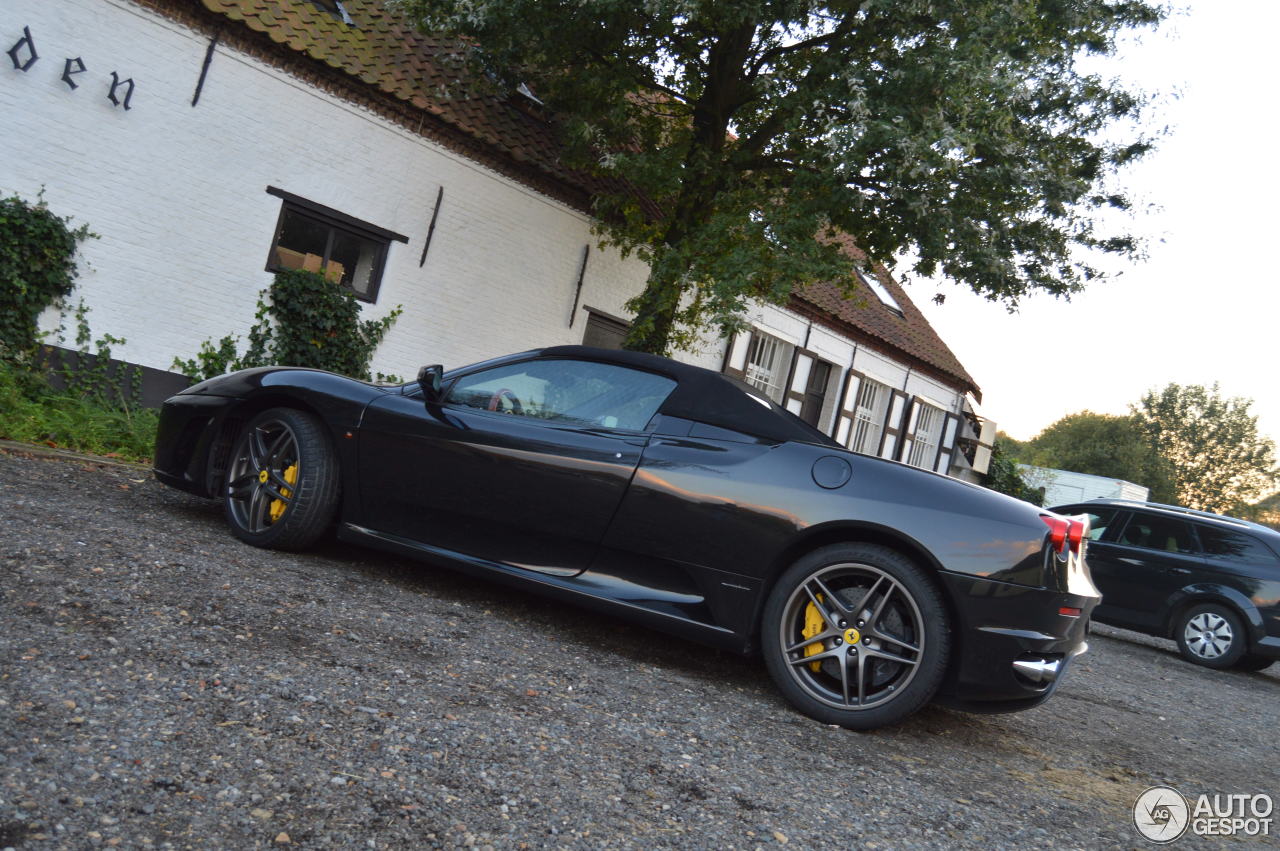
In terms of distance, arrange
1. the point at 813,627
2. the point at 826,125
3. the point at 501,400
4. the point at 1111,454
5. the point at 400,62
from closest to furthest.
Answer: the point at 813,627, the point at 501,400, the point at 826,125, the point at 400,62, the point at 1111,454

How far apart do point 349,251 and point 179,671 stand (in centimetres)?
852

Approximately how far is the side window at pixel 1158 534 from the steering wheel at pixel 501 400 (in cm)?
799

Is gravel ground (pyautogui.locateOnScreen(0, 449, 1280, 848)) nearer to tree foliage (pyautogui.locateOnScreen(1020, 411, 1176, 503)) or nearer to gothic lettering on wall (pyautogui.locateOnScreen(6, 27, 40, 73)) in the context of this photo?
gothic lettering on wall (pyautogui.locateOnScreen(6, 27, 40, 73))

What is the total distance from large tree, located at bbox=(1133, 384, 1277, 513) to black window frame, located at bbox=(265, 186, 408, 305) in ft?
254

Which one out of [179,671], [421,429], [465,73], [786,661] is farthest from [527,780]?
[465,73]

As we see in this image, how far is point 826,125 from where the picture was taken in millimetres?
9203

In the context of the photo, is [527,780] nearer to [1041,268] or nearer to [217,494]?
[217,494]

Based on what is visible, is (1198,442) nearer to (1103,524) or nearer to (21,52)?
(1103,524)

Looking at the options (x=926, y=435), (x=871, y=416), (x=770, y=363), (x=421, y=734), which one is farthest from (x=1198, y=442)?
(x=421, y=734)

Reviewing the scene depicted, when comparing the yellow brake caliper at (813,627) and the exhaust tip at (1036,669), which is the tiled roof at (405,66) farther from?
the exhaust tip at (1036,669)

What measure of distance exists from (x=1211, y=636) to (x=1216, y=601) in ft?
1.14

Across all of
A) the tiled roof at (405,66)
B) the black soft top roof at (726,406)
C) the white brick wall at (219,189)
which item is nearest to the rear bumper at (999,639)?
the black soft top roof at (726,406)

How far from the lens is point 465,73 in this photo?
36.9 ft

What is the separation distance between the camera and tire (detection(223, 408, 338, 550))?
4.64 meters
